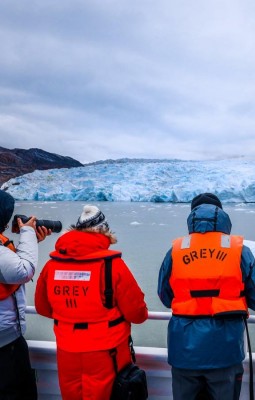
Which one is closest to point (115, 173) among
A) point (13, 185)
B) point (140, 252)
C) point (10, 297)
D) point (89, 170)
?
point (89, 170)

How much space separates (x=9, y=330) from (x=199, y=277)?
67cm

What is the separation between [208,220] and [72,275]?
1.52 feet

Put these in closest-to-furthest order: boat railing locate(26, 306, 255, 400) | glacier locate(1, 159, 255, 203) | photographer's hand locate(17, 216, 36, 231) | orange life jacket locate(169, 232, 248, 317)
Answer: orange life jacket locate(169, 232, 248, 317) < photographer's hand locate(17, 216, 36, 231) < boat railing locate(26, 306, 255, 400) < glacier locate(1, 159, 255, 203)

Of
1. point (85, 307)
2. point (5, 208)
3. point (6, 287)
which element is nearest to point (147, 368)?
point (85, 307)

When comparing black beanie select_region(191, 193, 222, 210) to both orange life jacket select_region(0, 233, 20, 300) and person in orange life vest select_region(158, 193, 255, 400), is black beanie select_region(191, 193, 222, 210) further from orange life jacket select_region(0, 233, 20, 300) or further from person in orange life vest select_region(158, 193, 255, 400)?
orange life jacket select_region(0, 233, 20, 300)

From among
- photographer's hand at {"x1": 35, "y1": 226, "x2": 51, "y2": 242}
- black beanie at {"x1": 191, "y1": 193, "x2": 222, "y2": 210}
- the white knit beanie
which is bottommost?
photographer's hand at {"x1": 35, "y1": 226, "x2": 51, "y2": 242}

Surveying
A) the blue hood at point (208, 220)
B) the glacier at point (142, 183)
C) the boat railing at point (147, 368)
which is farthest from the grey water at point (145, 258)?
the glacier at point (142, 183)

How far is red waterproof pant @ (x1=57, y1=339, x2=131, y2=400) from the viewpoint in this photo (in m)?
1.16

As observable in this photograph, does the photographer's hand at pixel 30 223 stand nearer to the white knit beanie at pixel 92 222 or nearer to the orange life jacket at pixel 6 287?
the orange life jacket at pixel 6 287

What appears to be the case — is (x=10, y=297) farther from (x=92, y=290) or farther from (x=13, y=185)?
(x=13, y=185)

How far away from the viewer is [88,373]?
3.84ft

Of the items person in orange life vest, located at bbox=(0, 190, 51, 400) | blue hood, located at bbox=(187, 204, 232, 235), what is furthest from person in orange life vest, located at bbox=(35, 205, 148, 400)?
blue hood, located at bbox=(187, 204, 232, 235)

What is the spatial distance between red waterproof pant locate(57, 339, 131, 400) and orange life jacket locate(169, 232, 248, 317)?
27 centimetres

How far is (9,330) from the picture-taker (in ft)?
4.20
